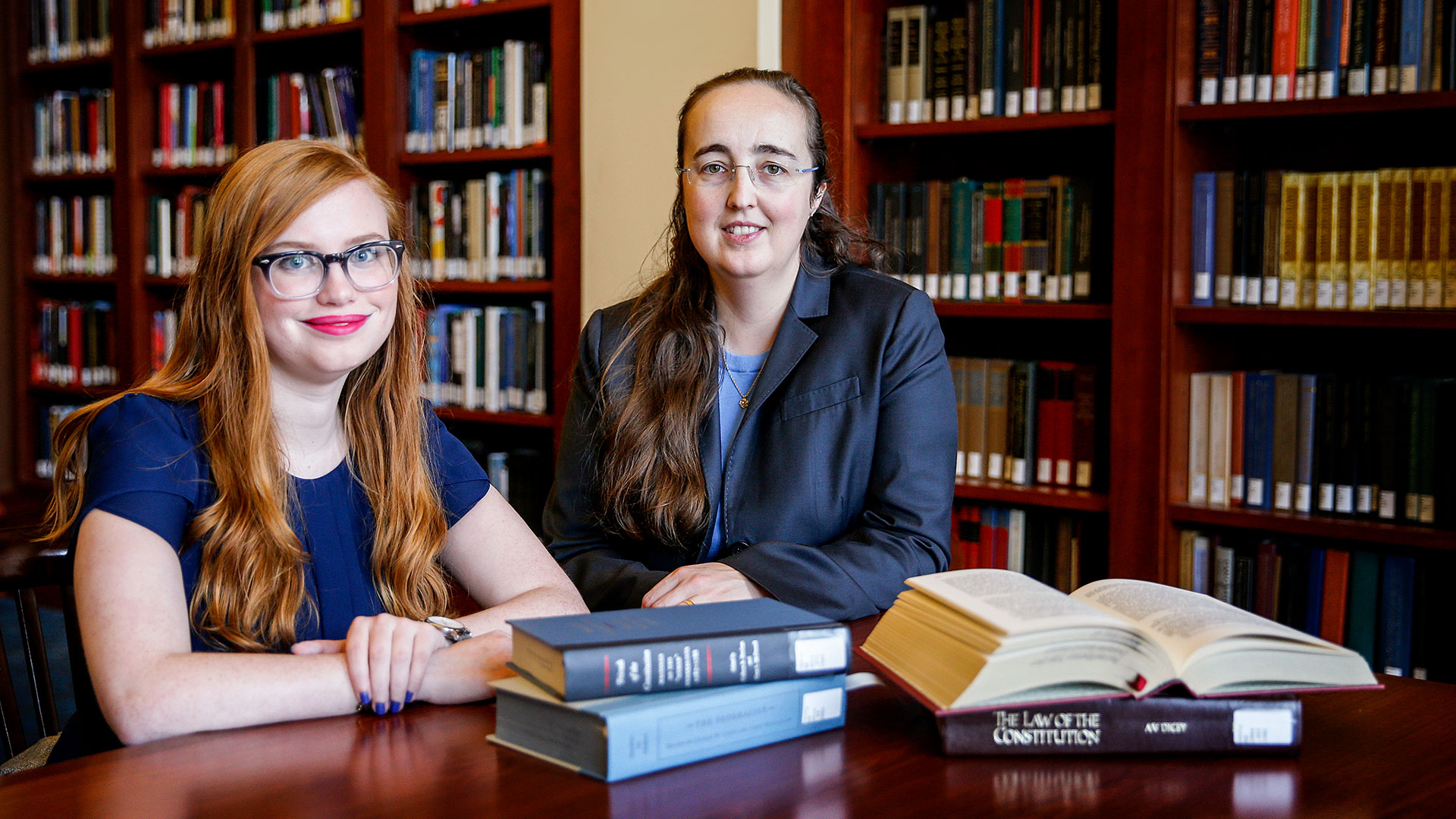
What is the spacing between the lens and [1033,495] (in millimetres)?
2697

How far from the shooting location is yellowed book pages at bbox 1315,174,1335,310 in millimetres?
2361

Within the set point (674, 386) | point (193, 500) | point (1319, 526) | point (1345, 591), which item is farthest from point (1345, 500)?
point (193, 500)

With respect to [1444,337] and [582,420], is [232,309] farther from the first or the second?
[1444,337]

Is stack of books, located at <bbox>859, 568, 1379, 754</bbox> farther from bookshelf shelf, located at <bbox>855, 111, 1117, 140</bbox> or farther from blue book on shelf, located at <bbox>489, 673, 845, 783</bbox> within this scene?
bookshelf shelf, located at <bbox>855, 111, 1117, 140</bbox>

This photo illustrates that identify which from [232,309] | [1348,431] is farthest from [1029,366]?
[232,309]

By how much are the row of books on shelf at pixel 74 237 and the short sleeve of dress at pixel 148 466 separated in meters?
3.47

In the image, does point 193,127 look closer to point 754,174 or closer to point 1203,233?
point 754,174

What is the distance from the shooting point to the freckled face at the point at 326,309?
129 centimetres

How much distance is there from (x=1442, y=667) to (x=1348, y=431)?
1.55ft

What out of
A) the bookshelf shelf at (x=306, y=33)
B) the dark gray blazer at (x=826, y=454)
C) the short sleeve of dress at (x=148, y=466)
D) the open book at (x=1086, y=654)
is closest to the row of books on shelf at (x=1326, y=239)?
the dark gray blazer at (x=826, y=454)

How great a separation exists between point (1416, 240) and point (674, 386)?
147 centimetres

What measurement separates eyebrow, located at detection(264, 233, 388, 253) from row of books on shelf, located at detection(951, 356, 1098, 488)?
1641 millimetres

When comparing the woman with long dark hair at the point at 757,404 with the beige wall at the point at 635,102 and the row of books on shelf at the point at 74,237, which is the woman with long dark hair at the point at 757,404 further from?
the row of books on shelf at the point at 74,237

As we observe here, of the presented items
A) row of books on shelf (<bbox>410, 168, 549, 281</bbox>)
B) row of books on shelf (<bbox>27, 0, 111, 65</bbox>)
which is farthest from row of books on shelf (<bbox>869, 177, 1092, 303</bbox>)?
row of books on shelf (<bbox>27, 0, 111, 65</bbox>)
